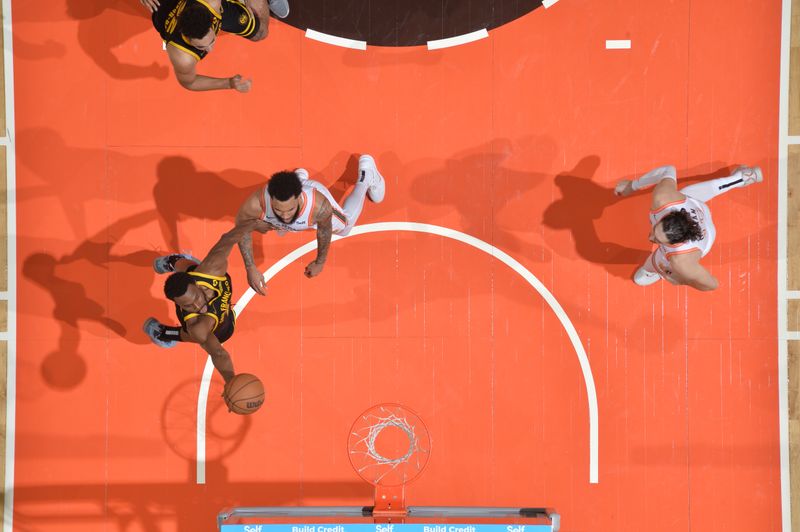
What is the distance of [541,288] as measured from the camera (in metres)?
6.61

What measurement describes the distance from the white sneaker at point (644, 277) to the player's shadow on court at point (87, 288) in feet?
17.3

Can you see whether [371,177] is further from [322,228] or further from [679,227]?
[679,227]

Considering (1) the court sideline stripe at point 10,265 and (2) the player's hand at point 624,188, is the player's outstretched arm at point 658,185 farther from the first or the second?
(1) the court sideline stripe at point 10,265

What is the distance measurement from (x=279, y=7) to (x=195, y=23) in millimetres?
1332

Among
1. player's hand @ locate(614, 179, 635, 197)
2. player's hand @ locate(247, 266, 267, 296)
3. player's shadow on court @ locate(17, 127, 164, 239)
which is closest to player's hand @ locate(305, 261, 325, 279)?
player's hand @ locate(247, 266, 267, 296)

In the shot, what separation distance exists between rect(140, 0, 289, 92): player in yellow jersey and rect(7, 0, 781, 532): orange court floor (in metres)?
0.54

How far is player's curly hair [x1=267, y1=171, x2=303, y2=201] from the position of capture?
4.96 metres

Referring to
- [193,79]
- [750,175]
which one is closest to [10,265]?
[193,79]

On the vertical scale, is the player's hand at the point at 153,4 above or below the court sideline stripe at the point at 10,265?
above

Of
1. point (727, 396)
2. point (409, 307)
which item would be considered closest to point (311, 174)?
point (409, 307)

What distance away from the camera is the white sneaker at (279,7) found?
20.7ft

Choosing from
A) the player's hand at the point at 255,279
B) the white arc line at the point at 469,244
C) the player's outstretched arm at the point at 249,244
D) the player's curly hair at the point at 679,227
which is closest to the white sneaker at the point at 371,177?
the white arc line at the point at 469,244

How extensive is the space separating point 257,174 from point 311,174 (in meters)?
0.59

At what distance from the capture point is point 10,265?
664cm
